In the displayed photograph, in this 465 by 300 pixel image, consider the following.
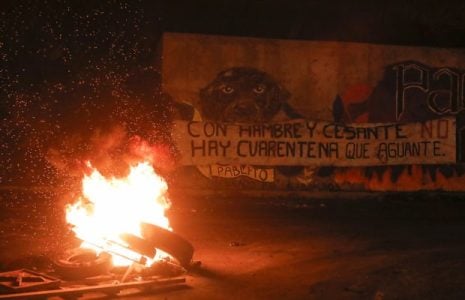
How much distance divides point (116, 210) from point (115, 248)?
592mm

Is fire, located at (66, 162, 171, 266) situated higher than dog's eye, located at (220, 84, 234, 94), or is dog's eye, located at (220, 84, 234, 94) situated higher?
dog's eye, located at (220, 84, 234, 94)

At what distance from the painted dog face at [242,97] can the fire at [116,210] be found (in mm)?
6004

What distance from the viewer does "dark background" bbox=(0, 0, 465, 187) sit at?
15727 millimetres

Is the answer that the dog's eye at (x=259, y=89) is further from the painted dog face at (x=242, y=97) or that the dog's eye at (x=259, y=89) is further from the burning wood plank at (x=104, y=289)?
the burning wood plank at (x=104, y=289)

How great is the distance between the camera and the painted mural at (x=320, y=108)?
15.0 metres

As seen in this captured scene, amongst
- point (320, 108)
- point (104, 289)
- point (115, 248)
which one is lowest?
point (104, 289)

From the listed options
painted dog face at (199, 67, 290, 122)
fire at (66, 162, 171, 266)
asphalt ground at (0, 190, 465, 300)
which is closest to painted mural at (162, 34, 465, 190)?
painted dog face at (199, 67, 290, 122)

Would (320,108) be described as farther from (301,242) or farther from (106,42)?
(106,42)

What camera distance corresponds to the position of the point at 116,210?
8.35m

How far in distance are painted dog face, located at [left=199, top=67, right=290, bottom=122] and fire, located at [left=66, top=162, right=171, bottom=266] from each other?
6004 millimetres

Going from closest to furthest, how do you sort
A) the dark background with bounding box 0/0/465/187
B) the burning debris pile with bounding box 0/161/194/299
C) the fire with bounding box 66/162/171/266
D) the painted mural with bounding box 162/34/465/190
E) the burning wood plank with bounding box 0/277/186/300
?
the burning wood plank with bounding box 0/277/186/300 < the burning debris pile with bounding box 0/161/194/299 < the fire with bounding box 66/162/171/266 < the painted mural with bounding box 162/34/465/190 < the dark background with bounding box 0/0/465/187

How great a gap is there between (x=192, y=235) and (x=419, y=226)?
4.70 meters

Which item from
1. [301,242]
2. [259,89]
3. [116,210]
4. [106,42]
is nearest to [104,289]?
[116,210]

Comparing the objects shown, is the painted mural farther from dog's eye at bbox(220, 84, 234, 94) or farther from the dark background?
the dark background
